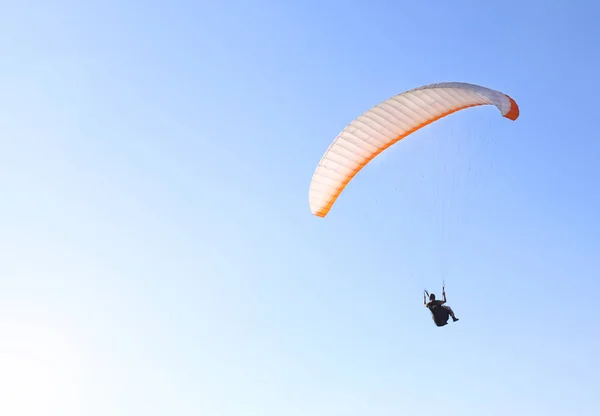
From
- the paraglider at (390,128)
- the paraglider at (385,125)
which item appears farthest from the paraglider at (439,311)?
the paraglider at (385,125)

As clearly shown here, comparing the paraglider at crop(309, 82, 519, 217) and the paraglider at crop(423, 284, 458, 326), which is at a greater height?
the paraglider at crop(309, 82, 519, 217)

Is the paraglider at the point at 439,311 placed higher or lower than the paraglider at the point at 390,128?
lower

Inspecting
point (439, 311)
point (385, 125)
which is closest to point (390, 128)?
point (385, 125)

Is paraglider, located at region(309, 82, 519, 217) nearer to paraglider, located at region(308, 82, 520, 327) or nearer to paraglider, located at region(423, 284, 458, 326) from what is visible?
paraglider, located at region(308, 82, 520, 327)

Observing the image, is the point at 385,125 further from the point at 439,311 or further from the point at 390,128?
the point at 439,311

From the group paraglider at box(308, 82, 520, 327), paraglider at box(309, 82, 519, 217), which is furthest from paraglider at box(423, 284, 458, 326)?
→ paraglider at box(309, 82, 519, 217)

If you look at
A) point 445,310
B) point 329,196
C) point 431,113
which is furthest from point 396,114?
point 445,310

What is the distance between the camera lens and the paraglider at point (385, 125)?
76.0 feet

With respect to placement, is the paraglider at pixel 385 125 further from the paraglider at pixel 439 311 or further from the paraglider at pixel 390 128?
the paraglider at pixel 439 311

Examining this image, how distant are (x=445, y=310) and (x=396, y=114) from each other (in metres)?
6.54

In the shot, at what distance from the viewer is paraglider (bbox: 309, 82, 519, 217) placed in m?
23.2

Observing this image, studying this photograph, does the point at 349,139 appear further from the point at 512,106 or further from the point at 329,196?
the point at 512,106

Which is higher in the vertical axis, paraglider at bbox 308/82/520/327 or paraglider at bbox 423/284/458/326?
paraglider at bbox 308/82/520/327

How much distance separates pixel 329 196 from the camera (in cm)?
2845
